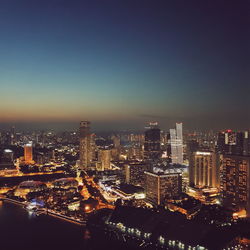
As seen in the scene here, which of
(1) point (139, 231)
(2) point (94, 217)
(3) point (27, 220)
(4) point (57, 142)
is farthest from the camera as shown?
(4) point (57, 142)

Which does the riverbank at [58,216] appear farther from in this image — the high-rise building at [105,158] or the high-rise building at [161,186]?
the high-rise building at [105,158]

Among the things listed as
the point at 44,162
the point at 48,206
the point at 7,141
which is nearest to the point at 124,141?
the point at 44,162

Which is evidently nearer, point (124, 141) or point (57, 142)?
point (124, 141)

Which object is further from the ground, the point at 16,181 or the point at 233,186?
the point at 233,186

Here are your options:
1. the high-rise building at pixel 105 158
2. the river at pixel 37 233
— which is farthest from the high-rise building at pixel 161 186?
the high-rise building at pixel 105 158

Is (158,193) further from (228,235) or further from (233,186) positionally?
(228,235)

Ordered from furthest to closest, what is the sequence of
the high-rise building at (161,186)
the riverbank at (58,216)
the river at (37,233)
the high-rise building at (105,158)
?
the high-rise building at (105,158)
the high-rise building at (161,186)
the riverbank at (58,216)
the river at (37,233)

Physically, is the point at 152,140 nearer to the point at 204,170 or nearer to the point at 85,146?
the point at 85,146
